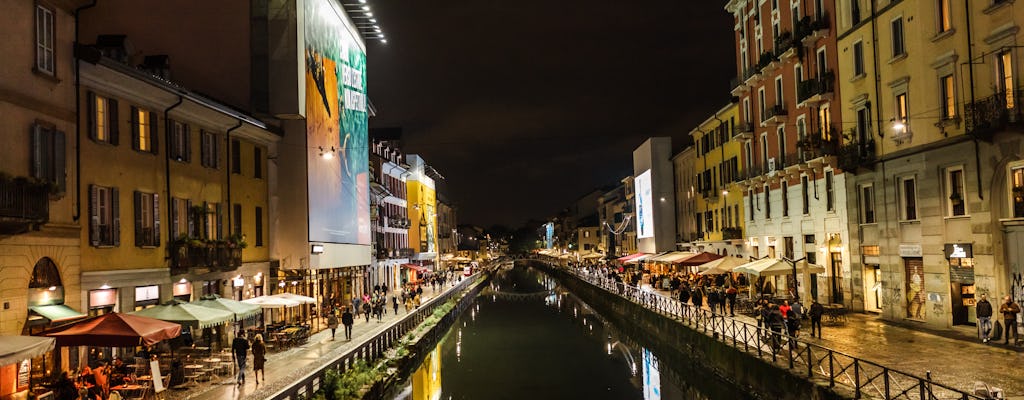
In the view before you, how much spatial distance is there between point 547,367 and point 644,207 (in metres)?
44.2

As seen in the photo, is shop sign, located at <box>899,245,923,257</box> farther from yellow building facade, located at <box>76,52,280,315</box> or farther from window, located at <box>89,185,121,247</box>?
window, located at <box>89,185,121,247</box>

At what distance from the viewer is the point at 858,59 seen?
34.2m

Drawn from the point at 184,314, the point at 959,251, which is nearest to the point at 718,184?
the point at 959,251

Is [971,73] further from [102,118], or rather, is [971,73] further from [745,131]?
[102,118]

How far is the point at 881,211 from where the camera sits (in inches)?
1271

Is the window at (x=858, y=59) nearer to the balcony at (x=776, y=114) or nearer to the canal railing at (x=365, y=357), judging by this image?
the balcony at (x=776, y=114)

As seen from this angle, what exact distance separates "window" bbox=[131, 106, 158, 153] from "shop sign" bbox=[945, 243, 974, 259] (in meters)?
27.4

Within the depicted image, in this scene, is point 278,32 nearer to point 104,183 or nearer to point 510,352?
point 104,183

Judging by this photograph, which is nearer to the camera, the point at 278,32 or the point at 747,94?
the point at 278,32

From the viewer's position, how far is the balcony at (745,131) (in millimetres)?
50219

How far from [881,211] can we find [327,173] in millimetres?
27733

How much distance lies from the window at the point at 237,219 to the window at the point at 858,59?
27452 mm

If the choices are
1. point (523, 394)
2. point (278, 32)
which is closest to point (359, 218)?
point (278, 32)

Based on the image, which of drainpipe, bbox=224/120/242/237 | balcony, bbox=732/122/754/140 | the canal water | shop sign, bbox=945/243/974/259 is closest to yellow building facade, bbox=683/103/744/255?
balcony, bbox=732/122/754/140
